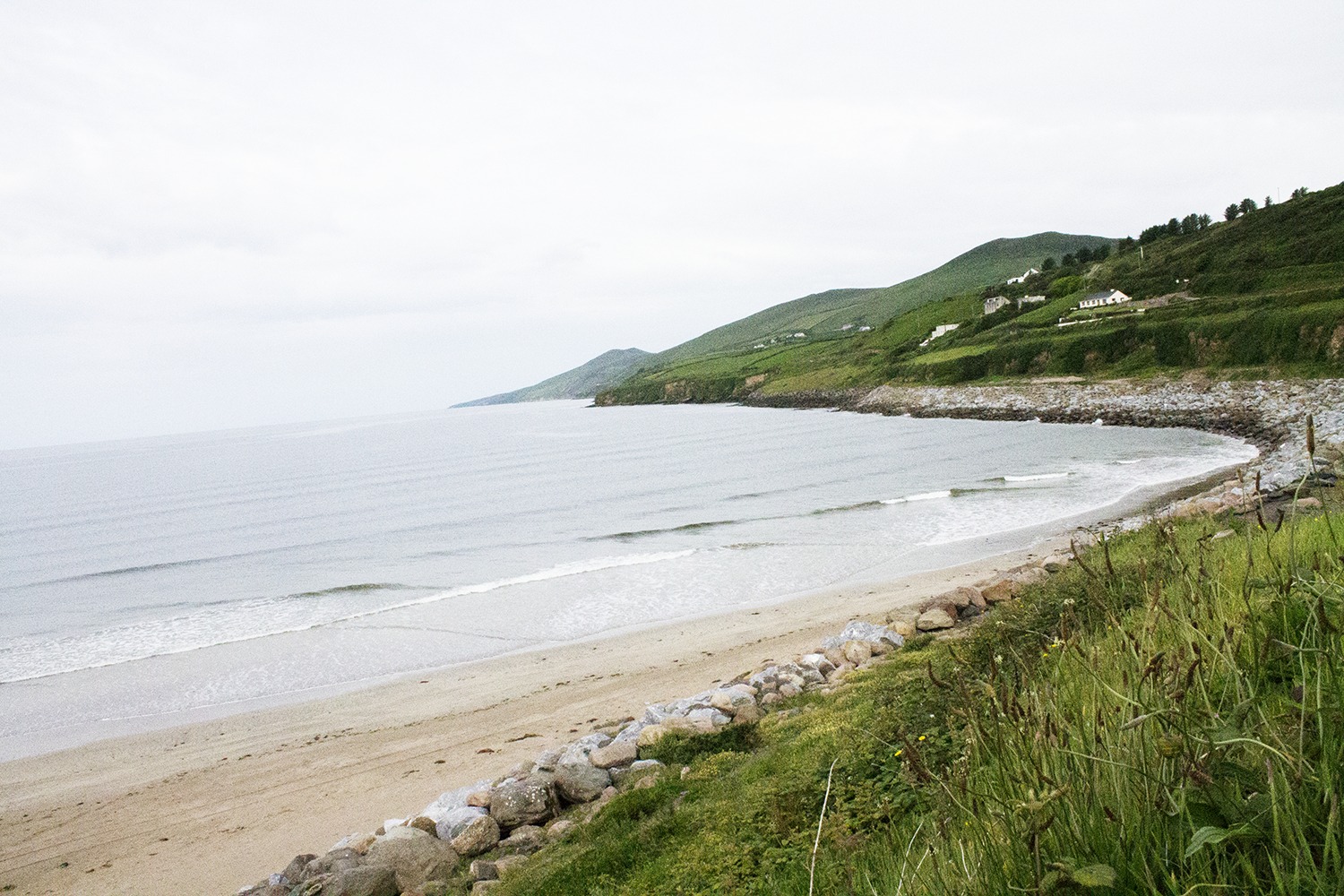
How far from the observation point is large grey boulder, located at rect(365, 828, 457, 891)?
8.24m

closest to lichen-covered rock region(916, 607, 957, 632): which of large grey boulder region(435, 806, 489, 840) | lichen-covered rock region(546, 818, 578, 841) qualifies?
lichen-covered rock region(546, 818, 578, 841)

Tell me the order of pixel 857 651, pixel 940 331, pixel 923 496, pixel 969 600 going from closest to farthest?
pixel 857 651
pixel 969 600
pixel 923 496
pixel 940 331

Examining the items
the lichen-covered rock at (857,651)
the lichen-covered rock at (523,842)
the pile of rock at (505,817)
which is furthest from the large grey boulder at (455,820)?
the lichen-covered rock at (857,651)

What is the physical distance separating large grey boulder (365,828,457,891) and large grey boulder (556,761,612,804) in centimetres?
144

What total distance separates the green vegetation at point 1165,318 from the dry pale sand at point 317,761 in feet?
174

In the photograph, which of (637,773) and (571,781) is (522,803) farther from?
(637,773)

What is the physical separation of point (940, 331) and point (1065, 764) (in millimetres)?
138460

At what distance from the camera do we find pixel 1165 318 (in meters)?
71.5

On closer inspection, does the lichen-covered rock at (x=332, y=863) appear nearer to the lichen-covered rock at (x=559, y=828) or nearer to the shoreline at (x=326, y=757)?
the shoreline at (x=326, y=757)

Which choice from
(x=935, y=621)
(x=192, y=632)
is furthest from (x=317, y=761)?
(x=192, y=632)

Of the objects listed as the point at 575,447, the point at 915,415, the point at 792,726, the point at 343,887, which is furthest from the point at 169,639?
the point at 915,415

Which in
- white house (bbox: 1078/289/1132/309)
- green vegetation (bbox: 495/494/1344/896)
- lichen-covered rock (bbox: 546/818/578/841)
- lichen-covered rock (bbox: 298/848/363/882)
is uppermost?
white house (bbox: 1078/289/1132/309)

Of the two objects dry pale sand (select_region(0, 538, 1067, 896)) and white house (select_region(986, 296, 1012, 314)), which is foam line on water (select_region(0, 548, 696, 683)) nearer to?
dry pale sand (select_region(0, 538, 1067, 896))

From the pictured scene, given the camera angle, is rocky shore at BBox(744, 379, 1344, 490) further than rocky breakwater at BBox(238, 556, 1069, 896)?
Yes
